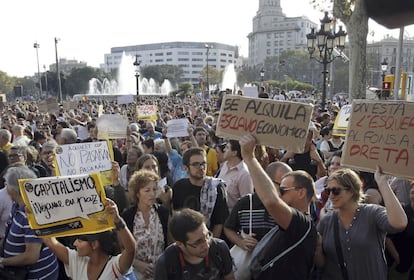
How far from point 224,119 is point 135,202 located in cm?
122

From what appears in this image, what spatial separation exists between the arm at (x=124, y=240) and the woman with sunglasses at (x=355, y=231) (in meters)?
1.36

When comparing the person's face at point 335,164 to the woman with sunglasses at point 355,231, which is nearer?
the woman with sunglasses at point 355,231

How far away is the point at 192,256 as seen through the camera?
2924 millimetres

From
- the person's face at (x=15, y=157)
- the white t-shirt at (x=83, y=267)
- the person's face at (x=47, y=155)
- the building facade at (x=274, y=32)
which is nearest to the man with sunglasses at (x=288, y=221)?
the white t-shirt at (x=83, y=267)

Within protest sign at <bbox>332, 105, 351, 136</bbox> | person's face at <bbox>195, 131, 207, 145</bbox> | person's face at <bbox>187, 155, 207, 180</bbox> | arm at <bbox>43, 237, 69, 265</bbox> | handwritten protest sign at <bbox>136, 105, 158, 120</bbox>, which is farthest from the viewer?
handwritten protest sign at <bbox>136, 105, 158, 120</bbox>

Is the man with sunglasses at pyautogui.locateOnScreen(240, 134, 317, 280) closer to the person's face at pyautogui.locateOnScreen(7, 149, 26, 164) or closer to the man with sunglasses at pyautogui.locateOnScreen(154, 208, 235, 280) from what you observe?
the man with sunglasses at pyautogui.locateOnScreen(154, 208, 235, 280)

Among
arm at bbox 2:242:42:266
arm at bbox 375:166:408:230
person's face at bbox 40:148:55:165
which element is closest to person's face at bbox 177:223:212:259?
arm at bbox 375:166:408:230

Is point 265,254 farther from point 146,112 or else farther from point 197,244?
point 146,112

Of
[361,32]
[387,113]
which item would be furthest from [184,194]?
[361,32]

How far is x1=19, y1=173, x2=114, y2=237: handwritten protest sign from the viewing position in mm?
3025

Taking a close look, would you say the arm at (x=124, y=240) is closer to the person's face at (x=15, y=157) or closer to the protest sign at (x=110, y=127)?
the person's face at (x=15, y=157)

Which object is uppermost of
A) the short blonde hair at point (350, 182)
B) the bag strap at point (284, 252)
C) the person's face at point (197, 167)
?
the short blonde hair at point (350, 182)

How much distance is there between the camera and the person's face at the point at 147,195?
12.4 ft

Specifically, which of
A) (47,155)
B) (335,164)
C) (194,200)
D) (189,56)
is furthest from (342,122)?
(189,56)
